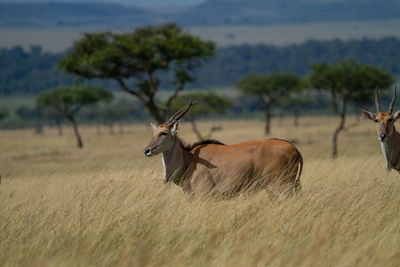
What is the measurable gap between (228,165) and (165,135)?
1002 mm

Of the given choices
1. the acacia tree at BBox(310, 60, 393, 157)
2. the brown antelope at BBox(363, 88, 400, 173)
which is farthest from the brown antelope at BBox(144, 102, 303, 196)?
the acacia tree at BBox(310, 60, 393, 157)

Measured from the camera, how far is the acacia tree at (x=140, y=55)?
24.3 m

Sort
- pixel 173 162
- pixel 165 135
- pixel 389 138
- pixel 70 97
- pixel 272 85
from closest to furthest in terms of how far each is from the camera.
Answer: pixel 165 135, pixel 173 162, pixel 389 138, pixel 70 97, pixel 272 85

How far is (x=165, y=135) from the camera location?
28.0 feet

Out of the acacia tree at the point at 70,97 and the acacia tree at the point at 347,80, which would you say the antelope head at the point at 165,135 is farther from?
the acacia tree at the point at 70,97

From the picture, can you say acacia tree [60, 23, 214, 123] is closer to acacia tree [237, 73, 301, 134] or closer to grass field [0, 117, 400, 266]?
grass field [0, 117, 400, 266]

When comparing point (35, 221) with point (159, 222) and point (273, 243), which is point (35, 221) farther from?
point (273, 243)

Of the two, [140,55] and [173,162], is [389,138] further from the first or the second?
[140,55]

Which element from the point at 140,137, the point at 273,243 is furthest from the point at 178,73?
the point at 140,137

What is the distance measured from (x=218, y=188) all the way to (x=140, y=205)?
5.05 ft

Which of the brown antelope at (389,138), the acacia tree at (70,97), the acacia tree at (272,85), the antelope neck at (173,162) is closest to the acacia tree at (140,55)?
the brown antelope at (389,138)

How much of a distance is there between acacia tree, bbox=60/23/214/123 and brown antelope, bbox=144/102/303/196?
15.2 meters

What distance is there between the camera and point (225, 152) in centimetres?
847

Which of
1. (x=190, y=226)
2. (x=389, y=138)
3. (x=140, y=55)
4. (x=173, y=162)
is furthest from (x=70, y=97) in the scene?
(x=190, y=226)
